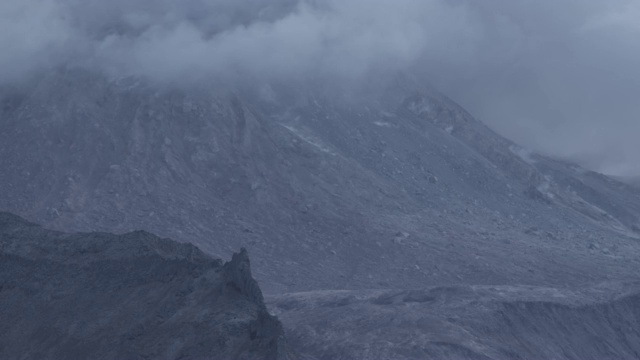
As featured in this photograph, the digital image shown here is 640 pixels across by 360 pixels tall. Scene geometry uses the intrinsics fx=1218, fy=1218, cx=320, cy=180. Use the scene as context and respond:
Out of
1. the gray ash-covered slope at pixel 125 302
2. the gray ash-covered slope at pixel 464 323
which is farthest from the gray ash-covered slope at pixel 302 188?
the gray ash-covered slope at pixel 125 302

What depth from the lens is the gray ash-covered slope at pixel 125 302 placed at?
48.2 m

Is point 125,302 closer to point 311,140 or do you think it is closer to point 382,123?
→ point 311,140

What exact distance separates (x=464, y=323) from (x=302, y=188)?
30020 millimetres

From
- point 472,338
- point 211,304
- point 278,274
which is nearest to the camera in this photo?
point 211,304

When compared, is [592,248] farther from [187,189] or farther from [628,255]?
[187,189]

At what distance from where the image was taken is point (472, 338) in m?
58.9

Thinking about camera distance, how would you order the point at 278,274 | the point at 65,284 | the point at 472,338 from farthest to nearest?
1. the point at 278,274
2. the point at 472,338
3. the point at 65,284

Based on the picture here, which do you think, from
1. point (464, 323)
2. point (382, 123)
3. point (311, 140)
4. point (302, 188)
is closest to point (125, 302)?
point (464, 323)

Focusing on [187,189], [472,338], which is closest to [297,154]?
[187,189]

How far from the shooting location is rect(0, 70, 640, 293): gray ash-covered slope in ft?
261

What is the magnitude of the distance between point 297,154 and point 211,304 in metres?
44.1

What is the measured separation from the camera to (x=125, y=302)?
52625 millimetres

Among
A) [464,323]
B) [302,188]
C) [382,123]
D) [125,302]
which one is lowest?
[125,302]

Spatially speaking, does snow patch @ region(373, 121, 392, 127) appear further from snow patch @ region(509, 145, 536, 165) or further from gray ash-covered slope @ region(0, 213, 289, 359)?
gray ash-covered slope @ region(0, 213, 289, 359)
